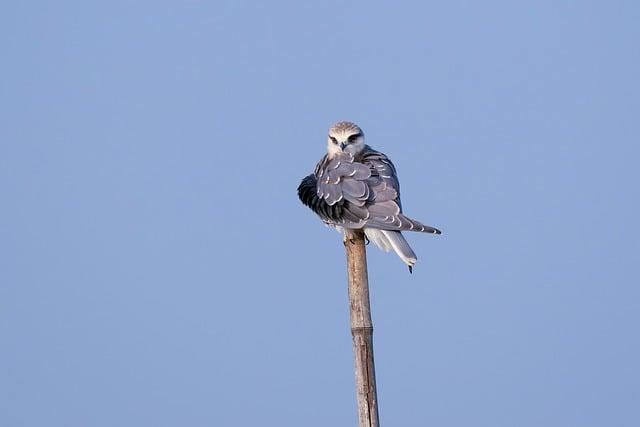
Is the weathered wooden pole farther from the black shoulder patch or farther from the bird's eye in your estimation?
the bird's eye

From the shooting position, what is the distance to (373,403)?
9.16 metres

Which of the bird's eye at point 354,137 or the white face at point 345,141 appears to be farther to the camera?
the bird's eye at point 354,137

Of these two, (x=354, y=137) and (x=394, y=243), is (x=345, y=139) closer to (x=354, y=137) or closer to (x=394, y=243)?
(x=354, y=137)

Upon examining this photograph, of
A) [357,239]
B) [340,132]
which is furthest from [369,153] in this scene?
[357,239]

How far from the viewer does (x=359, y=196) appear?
36.2 feet

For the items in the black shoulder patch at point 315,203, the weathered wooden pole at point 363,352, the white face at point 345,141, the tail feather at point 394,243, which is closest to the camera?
the weathered wooden pole at point 363,352

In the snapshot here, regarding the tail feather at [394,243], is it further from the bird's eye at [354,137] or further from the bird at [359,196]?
the bird's eye at [354,137]

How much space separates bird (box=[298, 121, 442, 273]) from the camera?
34.8ft

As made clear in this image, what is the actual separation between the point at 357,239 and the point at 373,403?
6.29 ft

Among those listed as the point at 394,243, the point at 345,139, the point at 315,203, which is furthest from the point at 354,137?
the point at 394,243

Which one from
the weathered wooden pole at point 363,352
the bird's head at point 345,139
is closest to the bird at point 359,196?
the bird's head at point 345,139

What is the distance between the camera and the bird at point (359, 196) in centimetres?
1059

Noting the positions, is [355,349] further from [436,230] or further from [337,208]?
[337,208]

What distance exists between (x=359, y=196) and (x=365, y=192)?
0.07 meters
